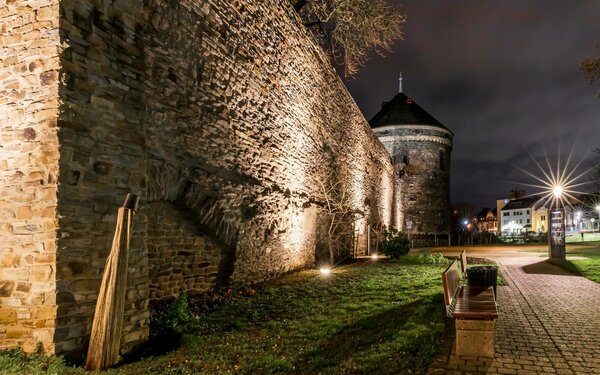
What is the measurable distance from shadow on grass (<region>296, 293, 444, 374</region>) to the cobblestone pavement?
0.26 meters

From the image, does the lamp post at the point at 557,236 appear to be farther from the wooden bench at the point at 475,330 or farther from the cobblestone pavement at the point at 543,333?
the wooden bench at the point at 475,330

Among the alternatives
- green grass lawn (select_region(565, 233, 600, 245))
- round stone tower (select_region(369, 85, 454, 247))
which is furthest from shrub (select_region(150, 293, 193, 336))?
round stone tower (select_region(369, 85, 454, 247))

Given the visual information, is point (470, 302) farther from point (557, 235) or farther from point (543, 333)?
point (557, 235)

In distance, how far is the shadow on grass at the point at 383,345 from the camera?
4.20 m

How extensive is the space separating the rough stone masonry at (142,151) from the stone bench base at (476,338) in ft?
12.5

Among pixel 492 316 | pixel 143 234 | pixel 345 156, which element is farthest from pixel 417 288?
pixel 345 156

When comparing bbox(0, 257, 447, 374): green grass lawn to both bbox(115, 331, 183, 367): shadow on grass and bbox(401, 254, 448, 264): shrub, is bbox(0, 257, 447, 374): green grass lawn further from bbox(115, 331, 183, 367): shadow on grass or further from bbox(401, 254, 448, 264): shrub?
bbox(401, 254, 448, 264): shrub

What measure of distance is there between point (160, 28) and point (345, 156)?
11497 millimetres

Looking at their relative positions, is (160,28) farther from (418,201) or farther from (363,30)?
(418,201)

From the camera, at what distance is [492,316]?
4352mm

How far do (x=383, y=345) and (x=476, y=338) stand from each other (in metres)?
1.02

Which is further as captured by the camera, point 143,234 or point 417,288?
point 417,288

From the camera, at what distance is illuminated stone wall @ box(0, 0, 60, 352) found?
4219mm

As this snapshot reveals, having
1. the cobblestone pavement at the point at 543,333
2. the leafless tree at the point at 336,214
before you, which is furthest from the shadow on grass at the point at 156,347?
the leafless tree at the point at 336,214
